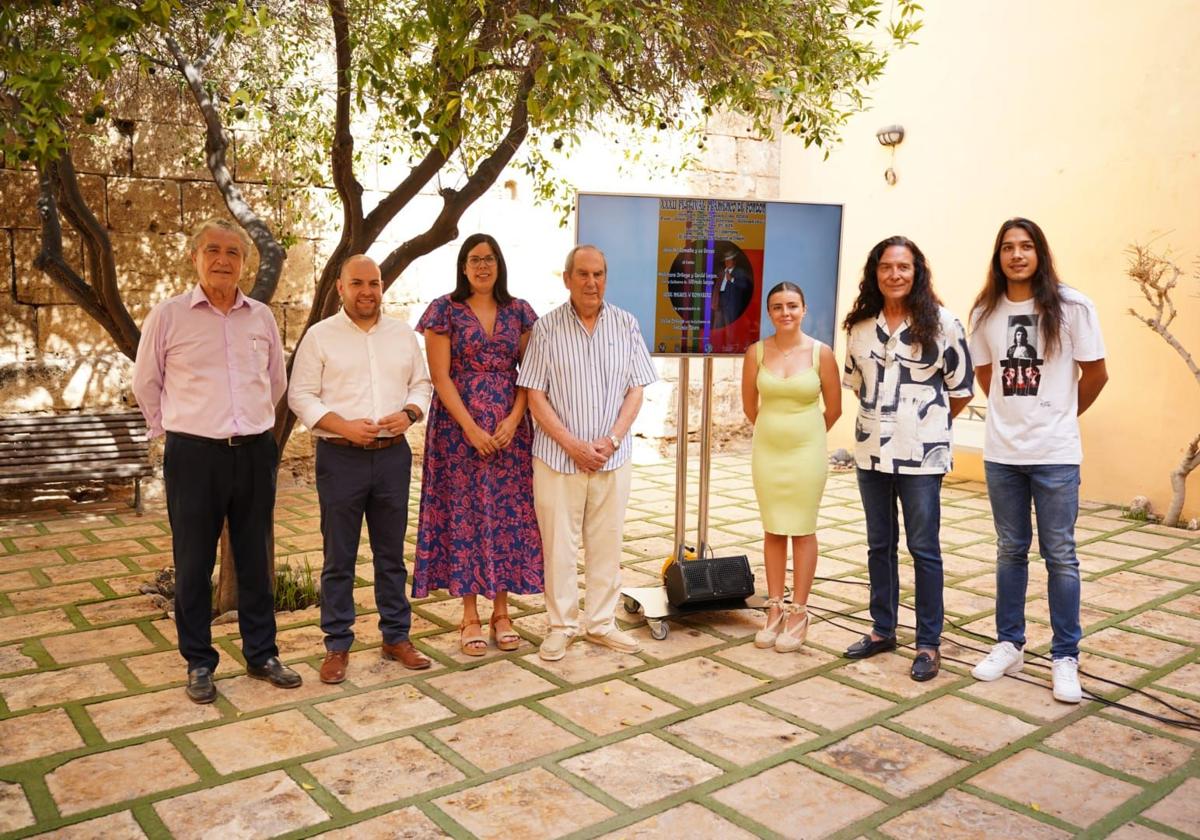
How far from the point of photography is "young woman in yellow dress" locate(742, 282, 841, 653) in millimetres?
3869

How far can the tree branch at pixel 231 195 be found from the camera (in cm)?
451

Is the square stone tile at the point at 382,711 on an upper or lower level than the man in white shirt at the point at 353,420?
lower

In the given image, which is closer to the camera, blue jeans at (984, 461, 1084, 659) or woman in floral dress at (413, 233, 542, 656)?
blue jeans at (984, 461, 1084, 659)

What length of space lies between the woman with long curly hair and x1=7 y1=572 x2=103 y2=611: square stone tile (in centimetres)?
350

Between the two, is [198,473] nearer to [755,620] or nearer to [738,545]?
[755,620]

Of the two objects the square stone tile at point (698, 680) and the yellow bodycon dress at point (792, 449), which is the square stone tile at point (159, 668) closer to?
the square stone tile at point (698, 680)

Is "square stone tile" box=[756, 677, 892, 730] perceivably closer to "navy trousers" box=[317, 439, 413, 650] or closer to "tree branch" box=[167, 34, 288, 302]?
"navy trousers" box=[317, 439, 413, 650]

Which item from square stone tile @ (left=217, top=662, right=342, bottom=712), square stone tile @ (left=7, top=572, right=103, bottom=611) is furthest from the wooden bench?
square stone tile @ (left=217, top=662, right=342, bottom=712)

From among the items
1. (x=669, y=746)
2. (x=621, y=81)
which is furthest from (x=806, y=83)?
(x=669, y=746)

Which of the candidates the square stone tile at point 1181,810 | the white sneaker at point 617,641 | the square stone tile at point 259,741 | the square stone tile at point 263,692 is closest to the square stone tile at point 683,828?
the square stone tile at point 259,741

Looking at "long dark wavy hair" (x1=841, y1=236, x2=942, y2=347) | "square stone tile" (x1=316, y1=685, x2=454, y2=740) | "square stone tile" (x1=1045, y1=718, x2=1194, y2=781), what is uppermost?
"long dark wavy hair" (x1=841, y1=236, x2=942, y2=347)

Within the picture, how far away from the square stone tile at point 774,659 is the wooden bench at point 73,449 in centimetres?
416

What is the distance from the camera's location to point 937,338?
143 inches

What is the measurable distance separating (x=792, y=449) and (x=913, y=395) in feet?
1.64
